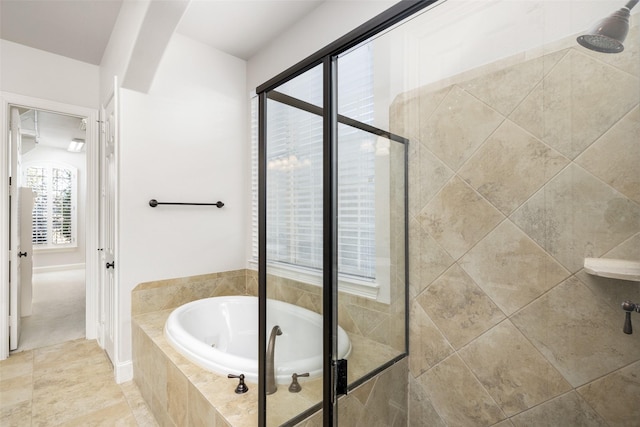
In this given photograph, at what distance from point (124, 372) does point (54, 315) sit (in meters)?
2.23

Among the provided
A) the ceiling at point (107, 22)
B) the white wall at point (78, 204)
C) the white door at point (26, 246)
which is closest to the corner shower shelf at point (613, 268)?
the ceiling at point (107, 22)

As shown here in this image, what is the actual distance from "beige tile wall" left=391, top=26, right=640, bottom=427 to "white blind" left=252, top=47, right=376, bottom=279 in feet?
0.64

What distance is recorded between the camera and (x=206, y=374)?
1.52 metres

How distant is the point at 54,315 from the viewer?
370cm

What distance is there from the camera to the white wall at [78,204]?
648 centimetres

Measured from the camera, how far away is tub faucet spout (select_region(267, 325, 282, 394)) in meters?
1.24

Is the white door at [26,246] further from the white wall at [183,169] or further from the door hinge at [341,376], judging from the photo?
the door hinge at [341,376]

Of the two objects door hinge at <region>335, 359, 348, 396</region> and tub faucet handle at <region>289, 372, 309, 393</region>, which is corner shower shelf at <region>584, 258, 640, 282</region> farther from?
tub faucet handle at <region>289, 372, 309, 393</region>

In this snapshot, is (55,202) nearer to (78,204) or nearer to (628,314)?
(78,204)

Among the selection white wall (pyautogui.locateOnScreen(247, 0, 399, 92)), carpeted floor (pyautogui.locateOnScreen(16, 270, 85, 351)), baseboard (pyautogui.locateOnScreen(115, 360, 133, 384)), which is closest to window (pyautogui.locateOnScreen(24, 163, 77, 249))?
carpeted floor (pyautogui.locateOnScreen(16, 270, 85, 351))

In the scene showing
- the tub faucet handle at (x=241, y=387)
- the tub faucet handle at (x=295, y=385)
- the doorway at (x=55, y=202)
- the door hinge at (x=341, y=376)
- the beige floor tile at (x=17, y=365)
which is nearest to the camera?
the door hinge at (x=341, y=376)

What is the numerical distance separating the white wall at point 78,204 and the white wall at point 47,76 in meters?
4.19

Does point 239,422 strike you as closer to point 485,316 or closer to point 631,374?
point 485,316

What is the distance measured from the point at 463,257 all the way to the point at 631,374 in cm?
50
